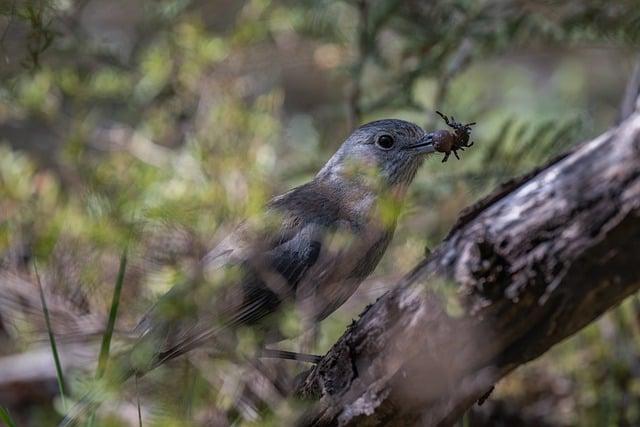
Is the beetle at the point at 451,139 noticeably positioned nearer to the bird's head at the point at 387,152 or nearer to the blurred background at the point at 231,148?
the bird's head at the point at 387,152

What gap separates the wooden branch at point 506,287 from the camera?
8.44 feet

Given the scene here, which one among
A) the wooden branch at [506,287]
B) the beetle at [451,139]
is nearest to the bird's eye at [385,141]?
the beetle at [451,139]

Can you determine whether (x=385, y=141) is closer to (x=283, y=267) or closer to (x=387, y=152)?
(x=387, y=152)

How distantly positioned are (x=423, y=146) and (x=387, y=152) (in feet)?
0.63

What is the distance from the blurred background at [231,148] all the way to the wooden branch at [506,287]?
3.93 feet

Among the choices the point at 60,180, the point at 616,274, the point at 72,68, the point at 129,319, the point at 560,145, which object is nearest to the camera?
the point at 616,274

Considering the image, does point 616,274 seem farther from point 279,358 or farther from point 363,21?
point 363,21

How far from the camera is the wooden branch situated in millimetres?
2572

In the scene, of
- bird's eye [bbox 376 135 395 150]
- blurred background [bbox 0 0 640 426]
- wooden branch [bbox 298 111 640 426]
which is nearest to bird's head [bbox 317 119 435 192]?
bird's eye [bbox 376 135 395 150]

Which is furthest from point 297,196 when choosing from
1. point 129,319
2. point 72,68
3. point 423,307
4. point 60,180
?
point 60,180

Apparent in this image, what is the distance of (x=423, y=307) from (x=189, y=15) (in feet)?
17.0

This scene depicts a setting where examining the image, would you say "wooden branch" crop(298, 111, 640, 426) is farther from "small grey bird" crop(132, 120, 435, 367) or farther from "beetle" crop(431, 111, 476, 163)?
"beetle" crop(431, 111, 476, 163)

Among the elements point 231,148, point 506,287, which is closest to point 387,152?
point 231,148

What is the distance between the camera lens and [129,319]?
5516 mm
